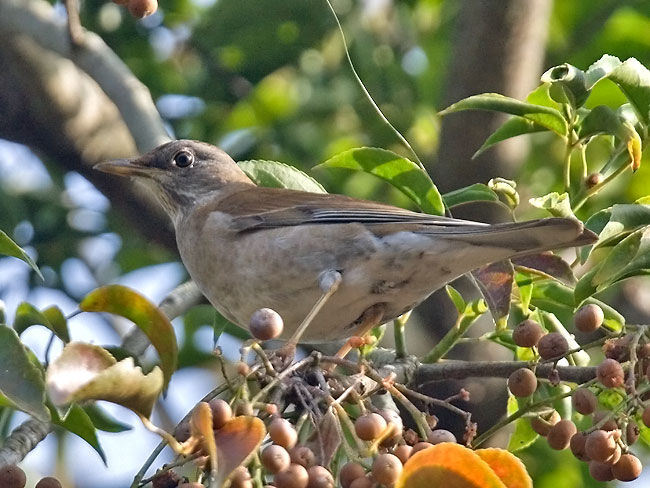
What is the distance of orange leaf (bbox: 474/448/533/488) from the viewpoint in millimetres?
2258

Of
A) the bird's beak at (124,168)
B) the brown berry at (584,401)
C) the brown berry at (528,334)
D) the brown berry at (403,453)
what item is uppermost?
the bird's beak at (124,168)

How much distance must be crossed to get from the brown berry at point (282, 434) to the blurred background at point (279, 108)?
116 inches

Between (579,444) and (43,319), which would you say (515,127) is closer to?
(579,444)

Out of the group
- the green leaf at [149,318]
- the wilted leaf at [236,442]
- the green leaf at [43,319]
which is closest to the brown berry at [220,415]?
the wilted leaf at [236,442]

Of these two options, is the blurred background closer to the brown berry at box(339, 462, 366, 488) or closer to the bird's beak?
the bird's beak

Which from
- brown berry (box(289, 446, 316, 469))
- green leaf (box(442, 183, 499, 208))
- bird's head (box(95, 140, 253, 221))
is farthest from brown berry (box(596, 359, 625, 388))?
bird's head (box(95, 140, 253, 221))

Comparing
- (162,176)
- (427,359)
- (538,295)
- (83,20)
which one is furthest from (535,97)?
(83,20)

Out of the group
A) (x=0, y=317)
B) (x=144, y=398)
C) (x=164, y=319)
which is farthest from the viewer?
(x=0, y=317)

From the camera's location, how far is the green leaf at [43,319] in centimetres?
315

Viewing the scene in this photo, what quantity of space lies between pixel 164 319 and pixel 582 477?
3590 mm

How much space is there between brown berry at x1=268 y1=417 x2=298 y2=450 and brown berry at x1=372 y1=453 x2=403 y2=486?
181mm

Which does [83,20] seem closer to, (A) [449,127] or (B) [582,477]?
(A) [449,127]

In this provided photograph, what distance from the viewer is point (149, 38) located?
6328 millimetres

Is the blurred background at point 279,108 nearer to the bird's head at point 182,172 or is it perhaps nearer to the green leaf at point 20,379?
the bird's head at point 182,172
